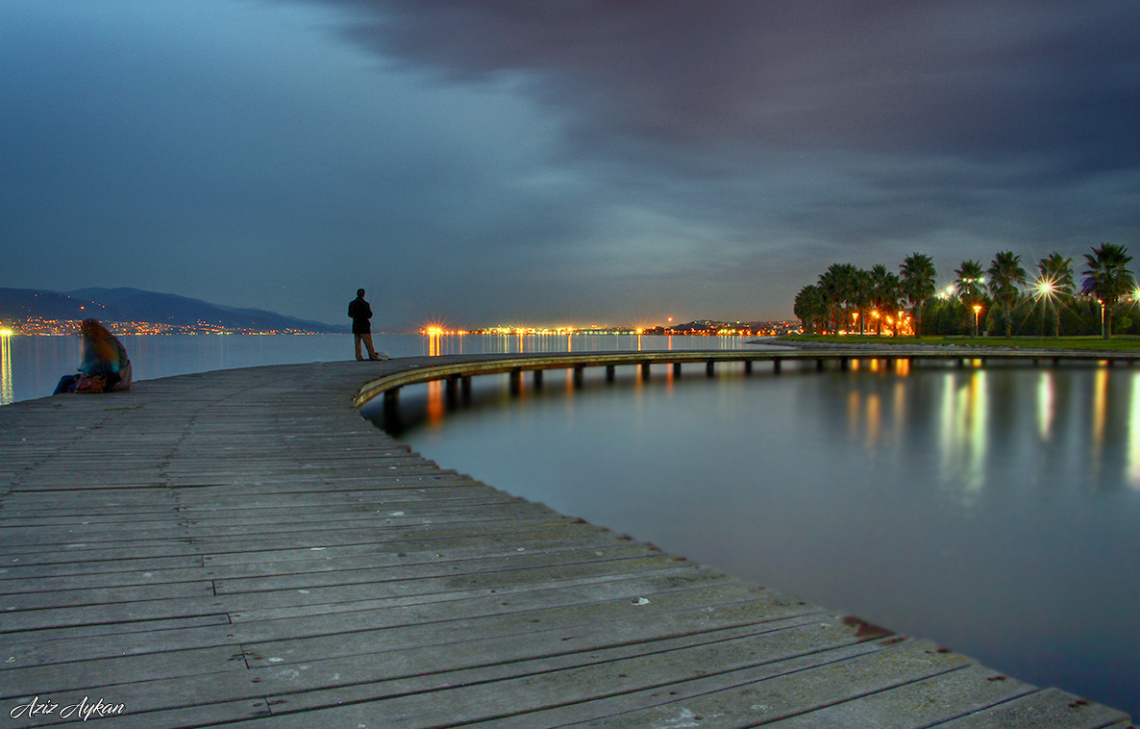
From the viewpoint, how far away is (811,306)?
103188 millimetres

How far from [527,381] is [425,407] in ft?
29.8

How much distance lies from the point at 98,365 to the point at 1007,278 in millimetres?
78010

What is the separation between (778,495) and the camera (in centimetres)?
1116

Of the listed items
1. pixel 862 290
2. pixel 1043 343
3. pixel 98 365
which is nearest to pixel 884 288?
pixel 862 290

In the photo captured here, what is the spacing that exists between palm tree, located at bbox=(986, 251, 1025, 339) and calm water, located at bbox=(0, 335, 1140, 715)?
51.9 metres

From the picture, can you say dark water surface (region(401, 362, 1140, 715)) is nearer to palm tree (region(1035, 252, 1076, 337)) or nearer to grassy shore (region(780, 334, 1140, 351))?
grassy shore (region(780, 334, 1140, 351))

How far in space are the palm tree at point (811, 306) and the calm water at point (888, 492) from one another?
246 feet

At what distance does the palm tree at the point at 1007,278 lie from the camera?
67.9m

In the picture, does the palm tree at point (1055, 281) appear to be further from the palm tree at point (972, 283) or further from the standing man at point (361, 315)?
the standing man at point (361, 315)

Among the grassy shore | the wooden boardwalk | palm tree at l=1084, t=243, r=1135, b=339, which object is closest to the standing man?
the wooden boardwalk

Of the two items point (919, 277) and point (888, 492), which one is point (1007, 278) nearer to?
point (919, 277)

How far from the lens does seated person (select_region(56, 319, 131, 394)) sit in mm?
10167

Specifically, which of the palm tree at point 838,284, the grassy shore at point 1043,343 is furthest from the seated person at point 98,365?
the palm tree at point 838,284

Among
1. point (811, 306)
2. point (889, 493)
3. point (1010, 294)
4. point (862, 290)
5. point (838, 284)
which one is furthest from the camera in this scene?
point (811, 306)
